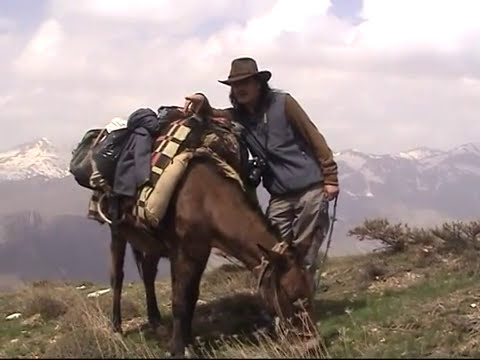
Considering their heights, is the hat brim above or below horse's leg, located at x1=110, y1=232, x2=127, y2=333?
above

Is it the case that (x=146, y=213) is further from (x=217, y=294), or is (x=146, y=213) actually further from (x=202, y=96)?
(x=217, y=294)

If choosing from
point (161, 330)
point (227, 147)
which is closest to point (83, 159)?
point (227, 147)

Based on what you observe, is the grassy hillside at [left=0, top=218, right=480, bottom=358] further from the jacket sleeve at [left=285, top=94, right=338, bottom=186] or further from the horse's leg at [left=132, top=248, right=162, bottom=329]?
the jacket sleeve at [left=285, top=94, right=338, bottom=186]

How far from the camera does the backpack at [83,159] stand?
8177 millimetres

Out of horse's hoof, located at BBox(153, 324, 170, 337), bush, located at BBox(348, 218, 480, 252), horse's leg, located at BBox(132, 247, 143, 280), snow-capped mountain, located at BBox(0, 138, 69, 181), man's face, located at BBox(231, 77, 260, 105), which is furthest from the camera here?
snow-capped mountain, located at BBox(0, 138, 69, 181)

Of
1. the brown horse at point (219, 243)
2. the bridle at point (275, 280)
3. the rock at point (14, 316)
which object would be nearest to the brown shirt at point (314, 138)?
the brown horse at point (219, 243)

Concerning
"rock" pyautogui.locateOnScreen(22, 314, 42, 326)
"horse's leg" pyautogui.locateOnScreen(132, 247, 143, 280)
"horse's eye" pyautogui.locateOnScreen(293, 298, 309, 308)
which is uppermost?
"horse's eye" pyautogui.locateOnScreen(293, 298, 309, 308)

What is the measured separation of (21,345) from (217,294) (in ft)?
9.12

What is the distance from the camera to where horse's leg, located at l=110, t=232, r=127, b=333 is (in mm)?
8695

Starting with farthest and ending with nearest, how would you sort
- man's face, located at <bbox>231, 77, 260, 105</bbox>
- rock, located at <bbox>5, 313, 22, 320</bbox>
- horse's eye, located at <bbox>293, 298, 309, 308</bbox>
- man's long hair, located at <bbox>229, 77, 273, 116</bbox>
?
rock, located at <bbox>5, 313, 22, 320</bbox> < man's long hair, located at <bbox>229, 77, 273, 116</bbox> < man's face, located at <bbox>231, 77, 260, 105</bbox> < horse's eye, located at <bbox>293, 298, 309, 308</bbox>

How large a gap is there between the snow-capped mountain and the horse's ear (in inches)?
4251

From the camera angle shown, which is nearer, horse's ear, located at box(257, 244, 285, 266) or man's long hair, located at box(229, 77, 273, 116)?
horse's ear, located at box(257, 244, 285, 266)

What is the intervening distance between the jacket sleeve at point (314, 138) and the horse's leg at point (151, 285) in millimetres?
2258

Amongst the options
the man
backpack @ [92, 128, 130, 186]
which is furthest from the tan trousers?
backpack @ [92, 128, 130, 186]
